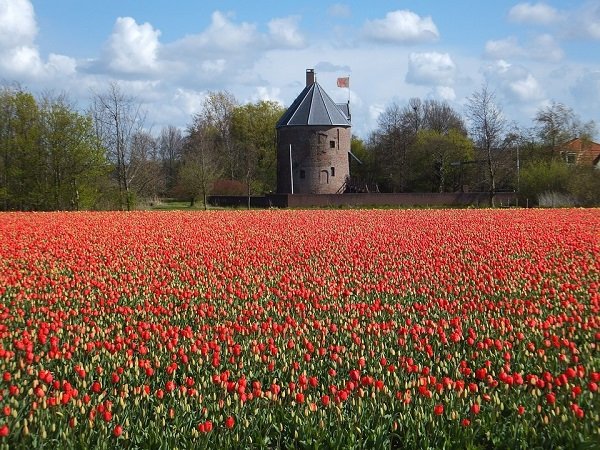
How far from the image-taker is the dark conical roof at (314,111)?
71500 mm

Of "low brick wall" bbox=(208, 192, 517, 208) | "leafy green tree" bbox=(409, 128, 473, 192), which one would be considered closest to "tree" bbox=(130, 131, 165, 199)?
"low brick wall" bbox=(208, 192, 517, 208)

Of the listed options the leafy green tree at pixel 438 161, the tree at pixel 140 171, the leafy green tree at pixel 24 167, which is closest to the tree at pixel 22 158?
the leafy green tree at pixel 24 167

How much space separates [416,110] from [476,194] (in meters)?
44.4

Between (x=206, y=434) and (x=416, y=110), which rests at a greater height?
(x=416, y=110)

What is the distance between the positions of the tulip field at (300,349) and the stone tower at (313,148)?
54439mm

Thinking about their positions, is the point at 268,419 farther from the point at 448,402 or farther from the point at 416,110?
the point at 416,110

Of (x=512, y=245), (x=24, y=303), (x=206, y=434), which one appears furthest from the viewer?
(x=512, y=245)

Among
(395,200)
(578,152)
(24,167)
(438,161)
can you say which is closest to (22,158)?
(24,167)

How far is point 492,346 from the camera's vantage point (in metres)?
8.15

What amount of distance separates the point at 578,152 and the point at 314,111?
26818mm

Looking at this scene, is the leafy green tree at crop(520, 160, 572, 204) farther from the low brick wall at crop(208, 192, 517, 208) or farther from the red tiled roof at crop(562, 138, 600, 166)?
the red tiled roof at crop(562, 138, 600, 166)

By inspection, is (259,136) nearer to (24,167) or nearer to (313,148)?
(313,148)

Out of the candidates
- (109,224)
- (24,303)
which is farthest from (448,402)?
(109,224)

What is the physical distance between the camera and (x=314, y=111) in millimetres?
72250
